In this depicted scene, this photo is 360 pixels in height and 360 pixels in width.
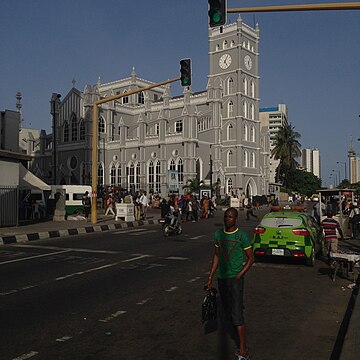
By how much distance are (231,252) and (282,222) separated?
6.34 m

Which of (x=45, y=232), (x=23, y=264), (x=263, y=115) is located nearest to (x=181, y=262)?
(x=23, y=264)

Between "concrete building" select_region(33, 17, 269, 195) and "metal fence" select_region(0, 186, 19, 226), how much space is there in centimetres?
3700

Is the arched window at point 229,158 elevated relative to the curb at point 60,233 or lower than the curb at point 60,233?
elevated

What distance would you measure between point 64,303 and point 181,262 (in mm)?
4901

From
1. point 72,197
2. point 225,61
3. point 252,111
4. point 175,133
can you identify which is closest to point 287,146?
point 252,111

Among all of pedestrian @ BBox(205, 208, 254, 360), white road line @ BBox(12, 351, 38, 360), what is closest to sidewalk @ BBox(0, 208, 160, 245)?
white road line @ BBox(12, 351, 38, 360)

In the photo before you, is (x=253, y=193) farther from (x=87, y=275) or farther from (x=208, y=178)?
(x=87, y=275)

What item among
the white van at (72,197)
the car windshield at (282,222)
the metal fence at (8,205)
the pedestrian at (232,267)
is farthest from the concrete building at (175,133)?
the pedestrian at (232,267)

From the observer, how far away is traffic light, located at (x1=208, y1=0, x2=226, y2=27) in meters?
9.14

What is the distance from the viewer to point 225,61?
67875 mm

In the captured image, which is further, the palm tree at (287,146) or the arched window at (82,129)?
the palm tree at (287,146)

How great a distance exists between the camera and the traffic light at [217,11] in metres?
9.14

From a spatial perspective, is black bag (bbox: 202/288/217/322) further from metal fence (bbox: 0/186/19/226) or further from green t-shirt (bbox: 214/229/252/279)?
metal fence (bbox: 0/186/19/226)

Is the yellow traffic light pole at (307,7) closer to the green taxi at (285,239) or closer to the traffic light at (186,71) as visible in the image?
the green taxi at (285,239)
